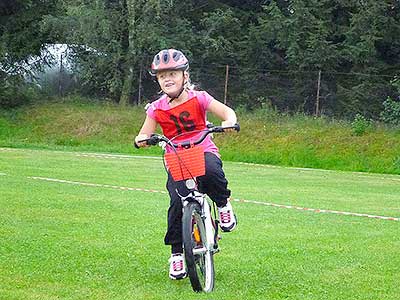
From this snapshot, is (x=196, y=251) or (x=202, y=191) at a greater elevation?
(x=202, y=191)

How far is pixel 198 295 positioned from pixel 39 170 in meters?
13.8

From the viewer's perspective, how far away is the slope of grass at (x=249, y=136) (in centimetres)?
2967

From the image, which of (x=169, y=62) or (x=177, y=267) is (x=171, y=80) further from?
(x=177, y=267)

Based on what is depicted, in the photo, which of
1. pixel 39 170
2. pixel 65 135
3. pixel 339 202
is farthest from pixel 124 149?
pixel 339 202

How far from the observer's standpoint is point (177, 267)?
703cm

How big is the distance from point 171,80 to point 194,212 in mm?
1014

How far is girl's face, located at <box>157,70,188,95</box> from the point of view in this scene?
6707 mm

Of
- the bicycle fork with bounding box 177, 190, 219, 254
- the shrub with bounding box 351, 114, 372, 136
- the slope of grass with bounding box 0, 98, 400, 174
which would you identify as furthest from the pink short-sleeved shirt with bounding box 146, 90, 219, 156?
the shrub with bounding box 351, 114, 372, 136

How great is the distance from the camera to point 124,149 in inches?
1297

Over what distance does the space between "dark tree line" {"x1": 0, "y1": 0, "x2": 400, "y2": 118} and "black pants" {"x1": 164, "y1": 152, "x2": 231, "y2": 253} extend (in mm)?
28629

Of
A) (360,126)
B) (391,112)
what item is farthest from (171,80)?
(391,112)

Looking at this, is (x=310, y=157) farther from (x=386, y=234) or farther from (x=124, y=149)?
(x=386, y=234)

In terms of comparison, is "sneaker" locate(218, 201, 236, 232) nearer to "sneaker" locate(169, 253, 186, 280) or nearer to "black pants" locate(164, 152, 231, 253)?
"black pants" locate(164, 152, 231, 253)

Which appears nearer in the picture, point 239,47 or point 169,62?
point 169,62
